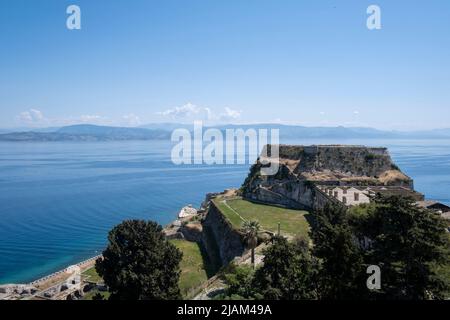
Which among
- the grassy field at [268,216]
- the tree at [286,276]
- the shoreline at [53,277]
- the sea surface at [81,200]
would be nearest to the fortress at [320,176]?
the grassy field at [268,216]

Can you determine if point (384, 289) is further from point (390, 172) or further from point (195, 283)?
point (390, 172)

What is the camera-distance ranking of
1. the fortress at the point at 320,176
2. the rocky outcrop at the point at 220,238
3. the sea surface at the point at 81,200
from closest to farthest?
the rocky outcrop at the point at 220,238
the fortress at the point at 320,176
the sea surface at the point at 81,200

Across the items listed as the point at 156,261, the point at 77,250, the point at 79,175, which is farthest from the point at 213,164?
the point at 156,261

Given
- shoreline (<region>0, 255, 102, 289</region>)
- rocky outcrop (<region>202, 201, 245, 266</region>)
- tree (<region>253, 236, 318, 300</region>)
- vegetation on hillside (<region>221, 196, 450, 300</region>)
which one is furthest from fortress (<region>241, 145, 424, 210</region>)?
shoreline (<region>0, 255, 102, 289</region>)

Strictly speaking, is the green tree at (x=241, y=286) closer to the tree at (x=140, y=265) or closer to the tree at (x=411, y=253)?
the tree at (x=140, y=265)

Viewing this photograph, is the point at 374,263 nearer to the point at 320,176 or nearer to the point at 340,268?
the point at 340,268

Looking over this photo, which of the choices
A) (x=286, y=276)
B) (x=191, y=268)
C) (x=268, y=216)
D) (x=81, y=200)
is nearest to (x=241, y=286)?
(x=286, y=276)
